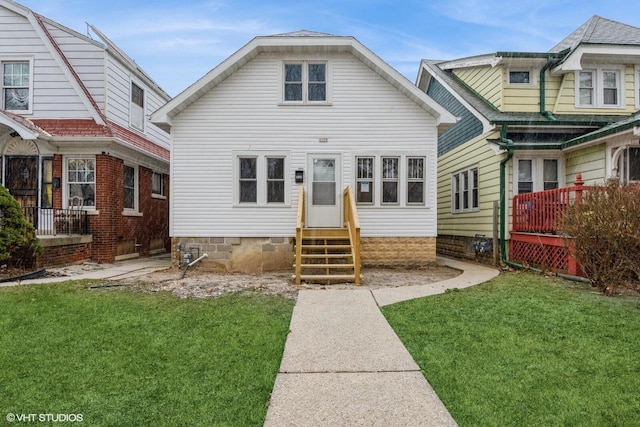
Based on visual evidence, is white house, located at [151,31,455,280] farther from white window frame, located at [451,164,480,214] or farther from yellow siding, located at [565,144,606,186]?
yellow siding, located at [565,144,606,186]

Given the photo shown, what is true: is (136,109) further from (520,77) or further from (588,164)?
(588,164)

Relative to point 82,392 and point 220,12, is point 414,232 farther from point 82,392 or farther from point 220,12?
point 220,12

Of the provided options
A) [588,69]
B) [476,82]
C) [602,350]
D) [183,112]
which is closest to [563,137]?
[588,69]

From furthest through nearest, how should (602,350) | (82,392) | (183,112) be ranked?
(183,112), (602,350), (82,392)

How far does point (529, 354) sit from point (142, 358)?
156 inches

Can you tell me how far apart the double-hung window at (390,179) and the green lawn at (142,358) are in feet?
18.3

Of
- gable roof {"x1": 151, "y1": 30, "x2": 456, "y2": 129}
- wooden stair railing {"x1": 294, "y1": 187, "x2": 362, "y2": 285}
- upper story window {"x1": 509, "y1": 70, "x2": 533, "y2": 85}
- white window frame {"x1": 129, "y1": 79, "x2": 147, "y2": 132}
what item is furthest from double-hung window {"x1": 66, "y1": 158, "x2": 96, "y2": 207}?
upper story window {"x1": 509, "y1": 70, "x2": 533, "y2": 85}

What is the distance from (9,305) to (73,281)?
7.97 feet

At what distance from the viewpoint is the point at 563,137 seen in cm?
1195

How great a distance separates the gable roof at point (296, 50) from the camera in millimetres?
10844

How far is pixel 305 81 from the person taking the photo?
11.4 m

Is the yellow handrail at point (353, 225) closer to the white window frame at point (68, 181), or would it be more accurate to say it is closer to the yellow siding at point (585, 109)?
the yellow siding at point (585, 109)

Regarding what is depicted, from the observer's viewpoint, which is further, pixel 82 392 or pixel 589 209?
pixel 589 209

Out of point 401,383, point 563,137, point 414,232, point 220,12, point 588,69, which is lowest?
point 401,383
